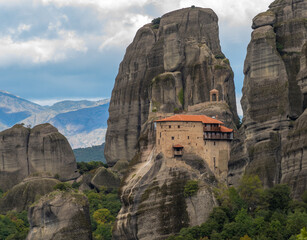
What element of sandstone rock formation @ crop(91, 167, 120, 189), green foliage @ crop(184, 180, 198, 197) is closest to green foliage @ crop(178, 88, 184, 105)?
sandstone rock formation @ crop(91, 167, 120, 189)

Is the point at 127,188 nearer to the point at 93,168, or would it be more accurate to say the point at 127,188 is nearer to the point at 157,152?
the point at 157,152

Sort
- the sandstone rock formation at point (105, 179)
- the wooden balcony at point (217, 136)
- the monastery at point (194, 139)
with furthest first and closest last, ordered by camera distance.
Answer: the sandstone rock formation at point (105, 179)
the wooden balcony at point (217, 136)
the monastery at point (194, 139)

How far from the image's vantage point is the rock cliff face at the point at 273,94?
116812mm

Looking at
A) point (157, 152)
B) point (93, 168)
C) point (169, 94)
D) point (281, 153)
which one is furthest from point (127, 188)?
point (93, 168)

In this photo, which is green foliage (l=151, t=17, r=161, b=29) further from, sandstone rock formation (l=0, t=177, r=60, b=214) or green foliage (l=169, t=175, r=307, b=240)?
green foliage (l=169, t=175, r=307, b=240)

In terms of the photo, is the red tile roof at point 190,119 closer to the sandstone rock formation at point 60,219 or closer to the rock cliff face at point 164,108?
the rock cliff face at point 164,108

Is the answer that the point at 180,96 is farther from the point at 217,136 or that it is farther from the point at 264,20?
the point at 217,136

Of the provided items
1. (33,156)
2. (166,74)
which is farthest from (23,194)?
(166,74)

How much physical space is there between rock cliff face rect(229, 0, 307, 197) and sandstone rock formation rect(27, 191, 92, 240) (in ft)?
80.7

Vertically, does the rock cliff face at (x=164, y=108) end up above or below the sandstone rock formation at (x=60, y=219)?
above

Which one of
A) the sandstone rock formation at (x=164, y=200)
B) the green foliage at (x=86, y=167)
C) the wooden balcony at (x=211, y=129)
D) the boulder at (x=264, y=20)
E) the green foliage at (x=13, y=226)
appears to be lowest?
the green foliage at (x=13, y=226)

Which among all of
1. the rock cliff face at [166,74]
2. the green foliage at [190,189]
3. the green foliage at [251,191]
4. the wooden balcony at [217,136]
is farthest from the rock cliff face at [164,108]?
the green foliage at [251,191]

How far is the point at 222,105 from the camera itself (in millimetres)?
135125

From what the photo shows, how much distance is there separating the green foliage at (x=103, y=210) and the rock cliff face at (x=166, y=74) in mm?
11336
